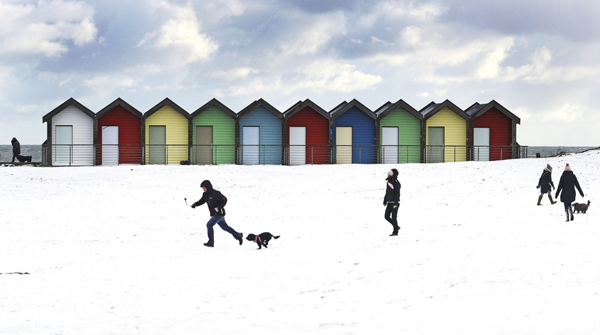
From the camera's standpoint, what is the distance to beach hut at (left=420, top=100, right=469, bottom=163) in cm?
3956

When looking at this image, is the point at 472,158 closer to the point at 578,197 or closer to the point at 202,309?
the point at 578,197

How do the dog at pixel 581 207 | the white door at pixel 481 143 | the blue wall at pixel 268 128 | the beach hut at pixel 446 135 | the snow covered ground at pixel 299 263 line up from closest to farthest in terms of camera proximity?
the snow covered ground at pixel 299 263 < the dog at pixel 581 207 < the blue wall at pixel 268 128 < the beach hut at pixel 446 135 < the white door at pixel 481 143

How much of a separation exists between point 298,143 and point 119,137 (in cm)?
1009

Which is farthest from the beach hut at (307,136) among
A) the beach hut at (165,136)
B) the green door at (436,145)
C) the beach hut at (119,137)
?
the beach hut at (119,137)

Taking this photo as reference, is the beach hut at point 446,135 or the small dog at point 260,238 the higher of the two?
the beach hut at point 446,135

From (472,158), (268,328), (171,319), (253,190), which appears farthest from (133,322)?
(472,158)

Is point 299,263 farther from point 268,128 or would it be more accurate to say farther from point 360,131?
point 360,131

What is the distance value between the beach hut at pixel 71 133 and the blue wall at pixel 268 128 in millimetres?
8801

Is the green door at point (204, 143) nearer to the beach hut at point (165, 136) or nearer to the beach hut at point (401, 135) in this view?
the beach hut at point (165, 136)

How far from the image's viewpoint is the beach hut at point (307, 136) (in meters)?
38.1

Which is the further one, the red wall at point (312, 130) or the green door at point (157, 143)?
the red wall at point (312, 130)

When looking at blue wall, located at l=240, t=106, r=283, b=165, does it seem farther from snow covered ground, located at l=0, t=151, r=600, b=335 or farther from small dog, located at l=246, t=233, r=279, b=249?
small dog, located at l=246, t=233, r=279, b=249

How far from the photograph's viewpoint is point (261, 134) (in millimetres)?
37719

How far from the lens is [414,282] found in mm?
9914
